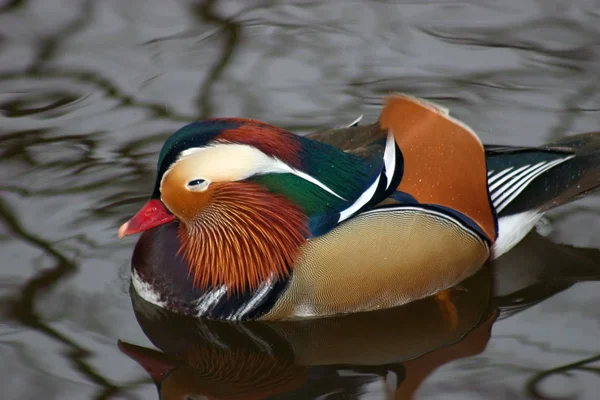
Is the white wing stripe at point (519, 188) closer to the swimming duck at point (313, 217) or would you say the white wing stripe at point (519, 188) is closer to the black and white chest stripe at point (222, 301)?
the swimming duck at point (313, 217)

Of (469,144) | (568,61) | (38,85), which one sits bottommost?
(38,85)

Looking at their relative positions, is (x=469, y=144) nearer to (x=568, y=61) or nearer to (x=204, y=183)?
(x=204, y=183)

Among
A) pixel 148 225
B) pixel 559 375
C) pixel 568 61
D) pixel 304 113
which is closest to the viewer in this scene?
pixel 559 375

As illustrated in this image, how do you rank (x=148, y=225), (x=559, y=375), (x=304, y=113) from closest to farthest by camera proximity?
(x=559, y=375)
(x=148, y=225)
(x=304, y=113)

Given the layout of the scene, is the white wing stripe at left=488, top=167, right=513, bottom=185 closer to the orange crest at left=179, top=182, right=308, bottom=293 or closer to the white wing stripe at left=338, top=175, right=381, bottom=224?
the white wing stripe at left=338, top=175, right=381, bottom=224

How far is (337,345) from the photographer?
4.91 m

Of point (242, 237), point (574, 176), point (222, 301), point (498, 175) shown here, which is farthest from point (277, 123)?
point (574, 176)

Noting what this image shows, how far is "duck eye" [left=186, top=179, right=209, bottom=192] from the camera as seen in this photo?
4863mm

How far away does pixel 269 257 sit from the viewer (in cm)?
496

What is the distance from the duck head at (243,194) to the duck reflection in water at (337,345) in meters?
0.27

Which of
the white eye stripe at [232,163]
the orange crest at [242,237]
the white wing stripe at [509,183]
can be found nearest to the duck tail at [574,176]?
the white wing stripe at [509,183]

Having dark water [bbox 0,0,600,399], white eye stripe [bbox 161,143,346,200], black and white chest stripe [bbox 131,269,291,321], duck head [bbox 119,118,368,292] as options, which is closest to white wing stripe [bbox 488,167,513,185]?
dark water [bbox 0,0,600,399]

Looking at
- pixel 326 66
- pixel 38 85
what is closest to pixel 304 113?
pixel 326 66

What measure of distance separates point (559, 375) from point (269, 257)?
4.50 ft
